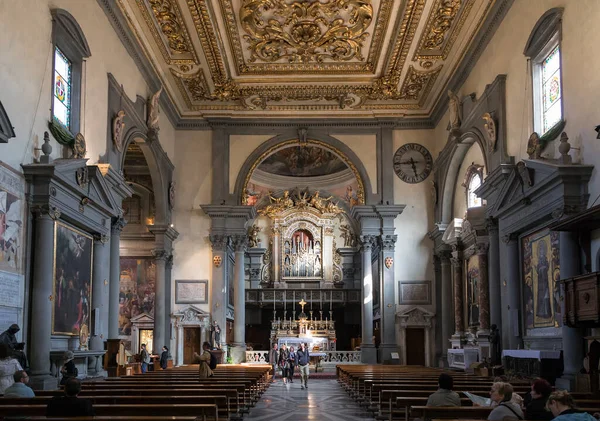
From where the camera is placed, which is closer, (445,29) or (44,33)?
(44,33)

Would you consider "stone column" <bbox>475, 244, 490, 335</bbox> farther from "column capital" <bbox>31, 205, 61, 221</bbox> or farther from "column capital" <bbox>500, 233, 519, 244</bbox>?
"column capital" <bbox>31, 205, 61, 221</bbox>

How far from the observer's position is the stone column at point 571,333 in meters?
13.6

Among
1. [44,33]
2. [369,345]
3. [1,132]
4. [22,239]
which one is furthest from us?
[369,345]

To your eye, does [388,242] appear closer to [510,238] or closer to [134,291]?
[134,291]

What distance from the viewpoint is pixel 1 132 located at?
11781 millimetres

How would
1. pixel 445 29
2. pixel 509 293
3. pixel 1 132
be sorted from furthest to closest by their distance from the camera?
1. pixel 445 29
2. pixel 509 293
3. pixel 1 132

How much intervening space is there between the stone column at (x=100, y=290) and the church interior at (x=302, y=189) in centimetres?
7

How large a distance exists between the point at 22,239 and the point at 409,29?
13249 mm

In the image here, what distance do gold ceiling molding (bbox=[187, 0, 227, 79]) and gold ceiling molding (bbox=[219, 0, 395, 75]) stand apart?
0.50m

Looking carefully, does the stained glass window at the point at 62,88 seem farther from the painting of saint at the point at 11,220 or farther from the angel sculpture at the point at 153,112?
the angel sculpture at the point at 153,112

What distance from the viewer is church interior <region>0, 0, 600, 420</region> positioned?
44.5ft

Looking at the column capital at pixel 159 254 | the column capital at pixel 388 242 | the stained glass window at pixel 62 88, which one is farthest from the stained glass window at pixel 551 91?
the column capital at pixel 159 254

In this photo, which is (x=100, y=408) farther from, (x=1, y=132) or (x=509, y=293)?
(x=509, y=293)

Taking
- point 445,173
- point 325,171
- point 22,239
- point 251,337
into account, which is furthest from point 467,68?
point 251,337
